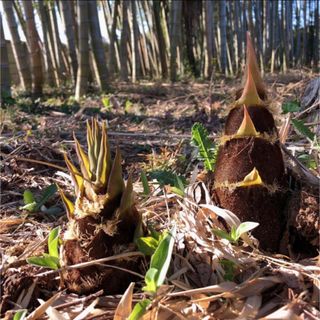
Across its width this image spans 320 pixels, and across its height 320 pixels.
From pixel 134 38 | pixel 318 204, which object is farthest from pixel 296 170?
pixel 134 38

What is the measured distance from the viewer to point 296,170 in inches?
41.2

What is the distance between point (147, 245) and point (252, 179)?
10.2 inches

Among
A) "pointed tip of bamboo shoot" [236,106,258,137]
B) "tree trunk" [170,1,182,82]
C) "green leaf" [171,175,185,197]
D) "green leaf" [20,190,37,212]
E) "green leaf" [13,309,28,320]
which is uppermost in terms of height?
"tree trunk" [170,1,182,82]

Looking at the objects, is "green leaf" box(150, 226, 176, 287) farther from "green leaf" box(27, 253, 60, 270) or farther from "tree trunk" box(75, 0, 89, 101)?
"tree trunk" box(75, 0, 89, 101)

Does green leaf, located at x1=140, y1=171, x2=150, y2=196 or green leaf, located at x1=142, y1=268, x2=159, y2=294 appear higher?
green leaf, located at x1=140, y1=171, x2=150, y2=196

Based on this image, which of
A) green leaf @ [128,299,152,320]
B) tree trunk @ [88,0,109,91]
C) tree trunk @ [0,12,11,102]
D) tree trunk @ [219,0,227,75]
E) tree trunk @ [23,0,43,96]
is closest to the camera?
green leaf @ [128,299,152,320]

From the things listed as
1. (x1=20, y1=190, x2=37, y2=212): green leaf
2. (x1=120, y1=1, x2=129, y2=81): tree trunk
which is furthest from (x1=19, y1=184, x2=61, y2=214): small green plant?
(x1=120, y1=1, x2=129, y2=81): tree trunk

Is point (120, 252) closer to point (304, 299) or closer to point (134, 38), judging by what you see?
point (304, 299)

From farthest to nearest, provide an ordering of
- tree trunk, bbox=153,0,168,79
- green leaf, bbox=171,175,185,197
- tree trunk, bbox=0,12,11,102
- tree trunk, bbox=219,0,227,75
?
tree trunk, bbox=153,0,168,79, tree trunk, bbox=219,0,227,75, tree trunk, bbox=0,12,11,102, green leaf, bbox=171,175,185,197

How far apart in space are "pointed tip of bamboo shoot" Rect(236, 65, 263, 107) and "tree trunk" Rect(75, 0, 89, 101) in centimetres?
429

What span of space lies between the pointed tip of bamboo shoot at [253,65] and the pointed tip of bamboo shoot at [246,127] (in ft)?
0.26

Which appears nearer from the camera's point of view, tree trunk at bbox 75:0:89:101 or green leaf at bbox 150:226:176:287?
green leaf at bbox 150:226:176:287

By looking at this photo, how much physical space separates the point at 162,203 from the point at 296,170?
13.6 inches

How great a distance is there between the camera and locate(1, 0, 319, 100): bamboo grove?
693 cm
